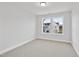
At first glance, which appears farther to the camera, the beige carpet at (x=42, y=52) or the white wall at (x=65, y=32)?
the white wall at (x=65, y=32)

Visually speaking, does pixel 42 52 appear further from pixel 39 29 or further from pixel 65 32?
pixel 39 29

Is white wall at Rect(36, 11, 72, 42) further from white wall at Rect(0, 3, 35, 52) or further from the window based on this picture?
white wall at Rect(0, 3, 35, 52)

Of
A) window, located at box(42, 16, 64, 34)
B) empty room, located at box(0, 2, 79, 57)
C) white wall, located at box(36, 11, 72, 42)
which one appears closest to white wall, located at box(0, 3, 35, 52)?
empty room, located at box(0, 2, 79, 57)

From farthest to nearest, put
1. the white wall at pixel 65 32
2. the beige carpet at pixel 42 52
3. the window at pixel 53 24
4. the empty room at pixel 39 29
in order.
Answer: the window at pixel 53 24 < the white wall at pixel 65 32 < the empty room at pixel 39 29 < the beige carpet at pixel 42 52

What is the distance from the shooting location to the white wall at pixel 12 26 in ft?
11.6

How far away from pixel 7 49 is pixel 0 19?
4.19 ft

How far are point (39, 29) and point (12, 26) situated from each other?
299 cm

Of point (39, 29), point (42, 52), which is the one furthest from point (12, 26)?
point (39, 29)

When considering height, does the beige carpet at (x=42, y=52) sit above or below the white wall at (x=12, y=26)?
below

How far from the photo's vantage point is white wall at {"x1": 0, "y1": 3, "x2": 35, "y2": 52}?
3.54m

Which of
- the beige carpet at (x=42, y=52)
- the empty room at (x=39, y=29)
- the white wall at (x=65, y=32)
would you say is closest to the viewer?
the beige carpet at (x=42, y=52)

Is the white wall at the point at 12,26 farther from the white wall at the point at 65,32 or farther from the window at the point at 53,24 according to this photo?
the window at the point at 53,24

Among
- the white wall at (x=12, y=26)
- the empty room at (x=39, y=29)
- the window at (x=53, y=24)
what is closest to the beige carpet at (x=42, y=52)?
the empty room at (x=39, y=29)

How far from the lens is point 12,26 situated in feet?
13.4
